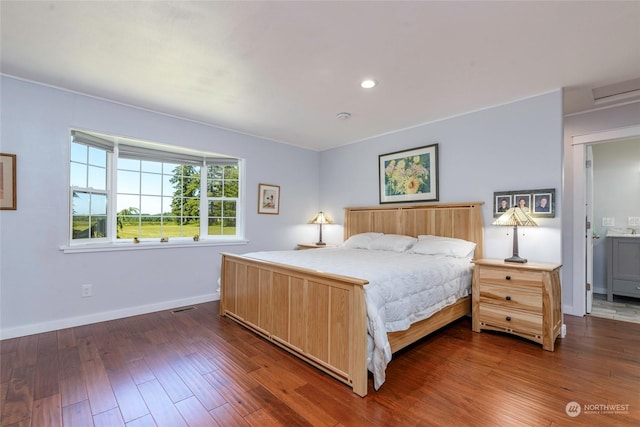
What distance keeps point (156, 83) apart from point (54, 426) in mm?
2699

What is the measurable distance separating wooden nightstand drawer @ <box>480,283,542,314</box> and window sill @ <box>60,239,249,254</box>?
10.5ft

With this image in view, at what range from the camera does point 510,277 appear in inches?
108

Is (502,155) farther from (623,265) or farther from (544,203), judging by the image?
(623,265)

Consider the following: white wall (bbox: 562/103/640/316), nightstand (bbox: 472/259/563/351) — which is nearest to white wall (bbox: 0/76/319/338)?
nightstand (bbox: 472/259/563/351)

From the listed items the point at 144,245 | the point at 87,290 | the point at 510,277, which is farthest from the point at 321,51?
the point at 87,290

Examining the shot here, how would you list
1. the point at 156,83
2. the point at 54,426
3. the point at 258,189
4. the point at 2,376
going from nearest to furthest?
the point at 54,426 < the point at 2,376 < the point at 156,83 < the point at 258,189

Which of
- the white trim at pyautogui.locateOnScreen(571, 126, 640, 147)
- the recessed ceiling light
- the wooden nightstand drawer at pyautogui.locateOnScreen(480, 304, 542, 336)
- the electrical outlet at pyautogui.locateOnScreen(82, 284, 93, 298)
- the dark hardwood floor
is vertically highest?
the recessed ceiling light

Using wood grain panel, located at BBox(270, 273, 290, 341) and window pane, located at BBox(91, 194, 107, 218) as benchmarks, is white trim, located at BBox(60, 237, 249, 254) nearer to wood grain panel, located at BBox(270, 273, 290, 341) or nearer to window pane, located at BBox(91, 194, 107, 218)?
window pane, located at BBox(91, 194, 107, 218)

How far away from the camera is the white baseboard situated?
271 cm

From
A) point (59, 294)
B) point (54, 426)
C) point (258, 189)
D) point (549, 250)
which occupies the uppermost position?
point (258, 189)

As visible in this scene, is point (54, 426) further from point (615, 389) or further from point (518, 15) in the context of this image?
point (518, 15)

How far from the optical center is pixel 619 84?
2.80 meters

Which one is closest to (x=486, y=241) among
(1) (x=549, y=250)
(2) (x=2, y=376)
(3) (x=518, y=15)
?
(1) (x=549, y=250)

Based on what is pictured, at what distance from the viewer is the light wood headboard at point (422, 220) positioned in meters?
3.40
